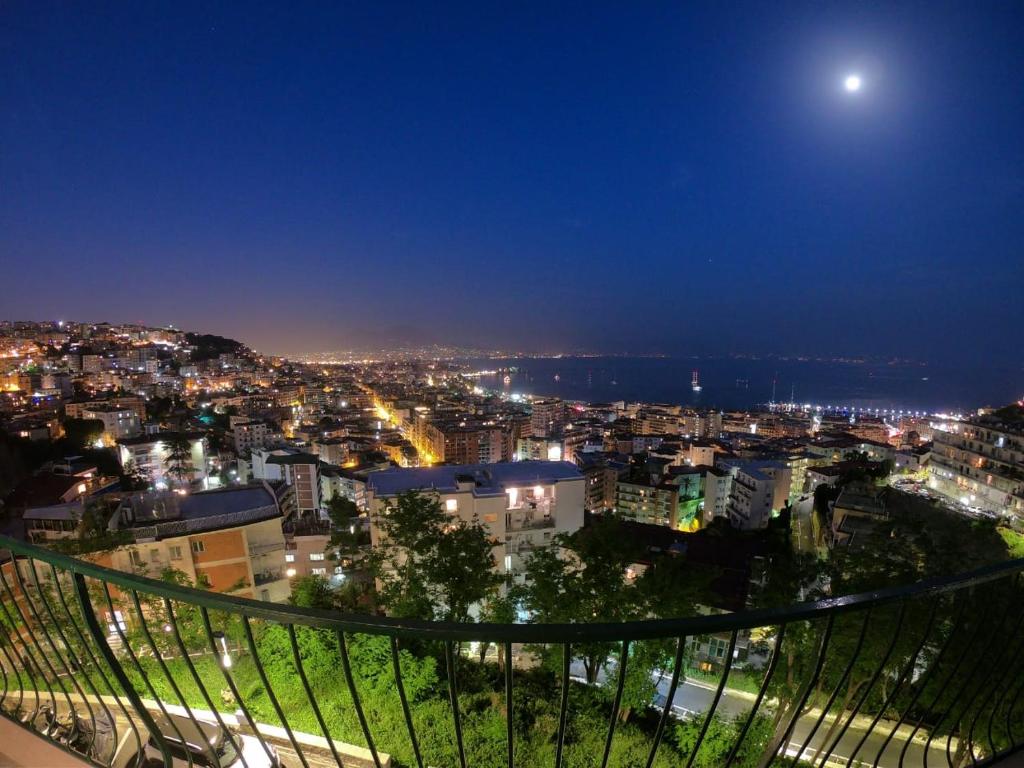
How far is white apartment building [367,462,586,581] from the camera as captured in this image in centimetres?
1054

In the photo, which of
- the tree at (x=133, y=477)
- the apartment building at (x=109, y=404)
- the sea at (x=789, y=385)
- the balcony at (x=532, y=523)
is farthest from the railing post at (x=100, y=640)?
the sea at (x=789, y=385)

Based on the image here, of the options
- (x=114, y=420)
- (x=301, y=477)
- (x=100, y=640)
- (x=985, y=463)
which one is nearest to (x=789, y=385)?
(x=985, y=463)

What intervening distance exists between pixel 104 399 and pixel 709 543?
4139 centimetres

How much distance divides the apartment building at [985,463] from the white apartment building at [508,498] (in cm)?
1861

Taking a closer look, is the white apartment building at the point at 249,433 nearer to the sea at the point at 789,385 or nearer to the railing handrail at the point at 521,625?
the railing handrail at the point at 521,625

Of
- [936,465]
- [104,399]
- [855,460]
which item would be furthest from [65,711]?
[104,399]

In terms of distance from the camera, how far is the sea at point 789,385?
269ft

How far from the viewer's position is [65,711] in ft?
12.1

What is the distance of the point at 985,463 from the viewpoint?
70.7 feet

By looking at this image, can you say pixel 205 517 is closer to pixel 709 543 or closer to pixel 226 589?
pixel 226 589

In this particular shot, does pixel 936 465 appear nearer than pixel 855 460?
Yes

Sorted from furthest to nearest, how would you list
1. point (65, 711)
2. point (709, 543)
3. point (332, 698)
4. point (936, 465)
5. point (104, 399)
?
point (104, 399), point (936, 465), point (709, 543), point (332, 698), point (65, 711)

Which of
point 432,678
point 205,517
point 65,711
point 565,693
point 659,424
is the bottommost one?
point 659,424

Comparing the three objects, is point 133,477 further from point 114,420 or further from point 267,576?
point 267,576
